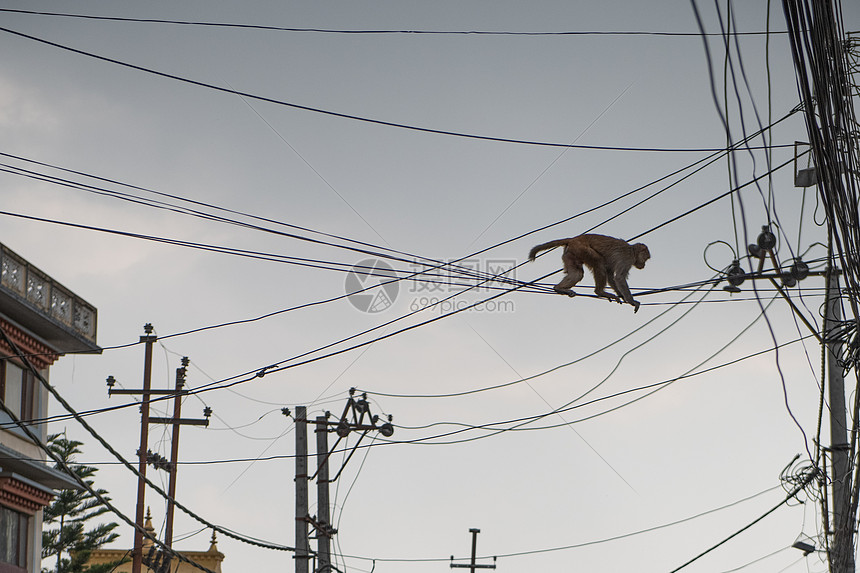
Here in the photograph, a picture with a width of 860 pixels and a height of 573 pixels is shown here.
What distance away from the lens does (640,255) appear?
48.1 feet

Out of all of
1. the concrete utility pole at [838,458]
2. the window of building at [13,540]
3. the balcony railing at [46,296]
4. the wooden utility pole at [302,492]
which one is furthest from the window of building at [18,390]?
the concrete utility pole at [838,458]

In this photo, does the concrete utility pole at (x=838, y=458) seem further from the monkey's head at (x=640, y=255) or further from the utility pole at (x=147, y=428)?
the utility pole at (x=147, y=428)

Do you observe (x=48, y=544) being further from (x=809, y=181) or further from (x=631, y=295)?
(x=809, y=181)

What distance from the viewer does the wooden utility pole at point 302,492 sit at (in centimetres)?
1958

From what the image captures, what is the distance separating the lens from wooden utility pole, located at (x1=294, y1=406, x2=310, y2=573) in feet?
64.2

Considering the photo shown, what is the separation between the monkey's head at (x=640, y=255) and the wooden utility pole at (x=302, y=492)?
8.43 meters

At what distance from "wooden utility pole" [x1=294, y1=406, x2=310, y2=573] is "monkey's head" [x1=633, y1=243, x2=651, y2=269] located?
8431mm

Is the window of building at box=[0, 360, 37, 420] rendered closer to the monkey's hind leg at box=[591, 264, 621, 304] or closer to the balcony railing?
the balcony railing

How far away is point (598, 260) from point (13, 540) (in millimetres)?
17370

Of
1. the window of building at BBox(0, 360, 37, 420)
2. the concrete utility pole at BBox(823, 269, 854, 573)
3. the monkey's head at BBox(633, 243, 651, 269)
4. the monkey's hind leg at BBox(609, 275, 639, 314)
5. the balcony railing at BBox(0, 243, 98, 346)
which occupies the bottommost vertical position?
the concrete utility pole at BBox(823, 269, 854, 573)

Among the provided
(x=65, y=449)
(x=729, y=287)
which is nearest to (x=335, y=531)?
(x=729, y=287)

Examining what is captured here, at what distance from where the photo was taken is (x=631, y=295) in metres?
13.4

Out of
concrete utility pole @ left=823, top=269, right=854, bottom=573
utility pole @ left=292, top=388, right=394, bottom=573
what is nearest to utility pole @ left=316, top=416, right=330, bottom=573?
utility pole @ left=292, top=388, right=394, bottom=573

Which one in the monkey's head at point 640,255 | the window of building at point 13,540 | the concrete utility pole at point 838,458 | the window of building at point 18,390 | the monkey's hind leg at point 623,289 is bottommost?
the concrete utility pole at point 838,458
